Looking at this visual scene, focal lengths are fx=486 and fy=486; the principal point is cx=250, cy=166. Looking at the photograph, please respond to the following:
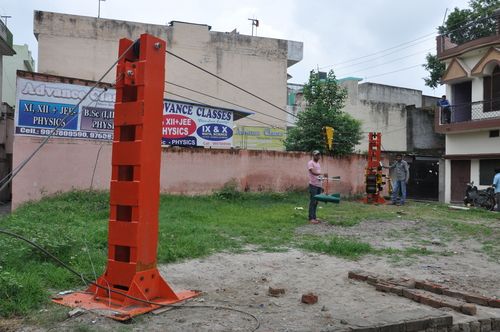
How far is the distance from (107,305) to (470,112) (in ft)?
75.6

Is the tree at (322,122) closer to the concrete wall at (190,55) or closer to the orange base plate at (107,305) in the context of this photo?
the concrete wall at (190,55)

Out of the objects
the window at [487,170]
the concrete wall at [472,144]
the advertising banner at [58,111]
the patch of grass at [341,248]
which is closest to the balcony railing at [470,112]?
the concrete wall at [472,144]

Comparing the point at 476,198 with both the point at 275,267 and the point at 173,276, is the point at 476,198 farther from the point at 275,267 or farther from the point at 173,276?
the point at 173,276

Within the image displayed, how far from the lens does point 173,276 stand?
6.37m

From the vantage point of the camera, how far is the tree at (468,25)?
1153 inches

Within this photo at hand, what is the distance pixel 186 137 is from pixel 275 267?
9694 mm

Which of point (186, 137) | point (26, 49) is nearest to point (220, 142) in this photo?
point (186, 137)

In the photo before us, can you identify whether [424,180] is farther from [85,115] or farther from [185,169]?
[85,115]

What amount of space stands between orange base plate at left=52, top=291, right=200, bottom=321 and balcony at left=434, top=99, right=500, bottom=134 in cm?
2086

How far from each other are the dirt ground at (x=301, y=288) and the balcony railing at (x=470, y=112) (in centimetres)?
1538

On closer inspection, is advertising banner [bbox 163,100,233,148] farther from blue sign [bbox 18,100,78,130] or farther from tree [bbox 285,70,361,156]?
tree [bbox 285,70,361,156]

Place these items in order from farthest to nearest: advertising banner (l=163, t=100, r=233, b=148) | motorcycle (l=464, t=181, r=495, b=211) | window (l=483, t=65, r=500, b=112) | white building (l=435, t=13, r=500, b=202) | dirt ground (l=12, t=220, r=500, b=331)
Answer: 1. window (l=483, t=65, r=500, b=112)
2. white building (l=435, t=13, r=500, b=202)
3. motorcycle (l=464, t=181, r=495, b=211)
4. advertising banner (l=163, t=100, r=233, b=148)
5. dirt ground (l=12, t=220, r=500, b=331)

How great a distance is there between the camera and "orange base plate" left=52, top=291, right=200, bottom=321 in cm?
461

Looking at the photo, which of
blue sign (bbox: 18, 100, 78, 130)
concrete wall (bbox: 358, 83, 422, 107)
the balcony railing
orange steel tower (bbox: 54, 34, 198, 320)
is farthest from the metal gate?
orange steel tower (bbox: 54, 34, 198, 320)
